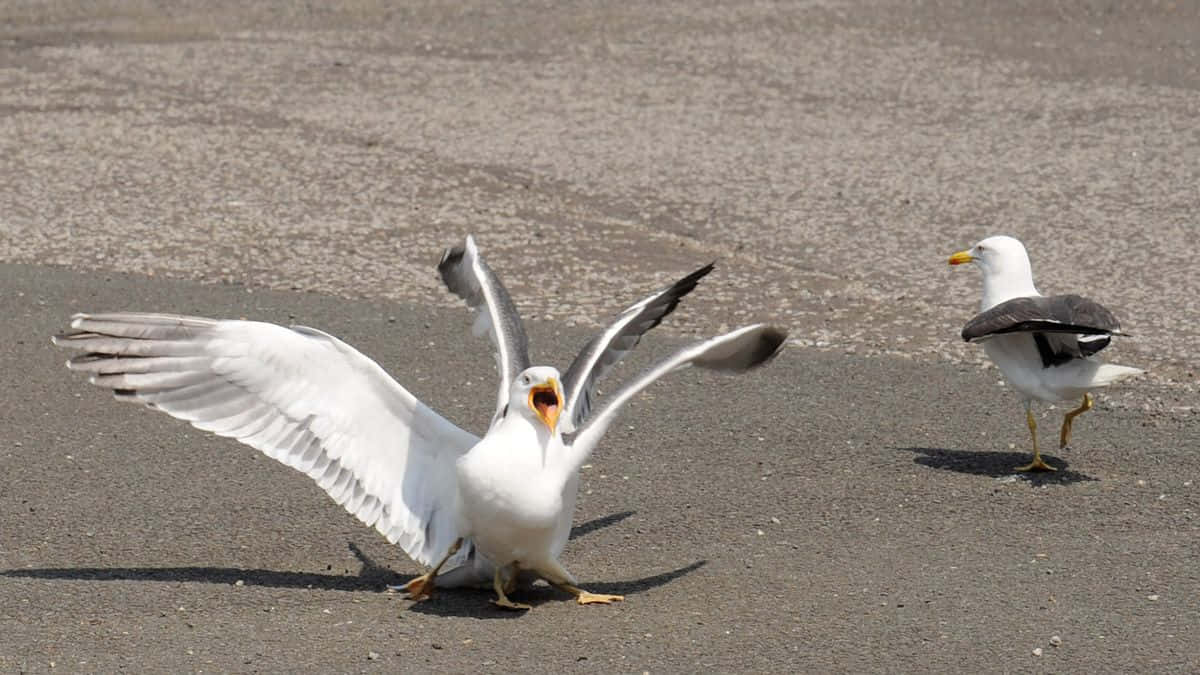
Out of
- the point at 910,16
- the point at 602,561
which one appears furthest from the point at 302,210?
the point at 910,16

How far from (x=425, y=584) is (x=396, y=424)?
58 cm

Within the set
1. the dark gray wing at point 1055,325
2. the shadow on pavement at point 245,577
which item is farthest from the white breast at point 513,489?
the dark gray wing at point 1055,325

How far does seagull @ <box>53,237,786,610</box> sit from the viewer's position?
5.46 metres

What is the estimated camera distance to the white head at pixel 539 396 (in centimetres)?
546

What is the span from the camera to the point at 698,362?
19.9 ft

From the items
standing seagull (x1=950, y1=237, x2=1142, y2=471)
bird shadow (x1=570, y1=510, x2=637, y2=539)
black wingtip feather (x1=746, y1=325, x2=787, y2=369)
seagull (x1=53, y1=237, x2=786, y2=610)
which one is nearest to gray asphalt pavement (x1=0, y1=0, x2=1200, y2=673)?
bird shadow (x1=570, y1=510, x2=637, y2=539)

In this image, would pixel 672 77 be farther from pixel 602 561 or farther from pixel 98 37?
pixel 602 561

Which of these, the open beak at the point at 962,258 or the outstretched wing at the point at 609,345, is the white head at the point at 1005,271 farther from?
the outstretched wing at the point at 609,345

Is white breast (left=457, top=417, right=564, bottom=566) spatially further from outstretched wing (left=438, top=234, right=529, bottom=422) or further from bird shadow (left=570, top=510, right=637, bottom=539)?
bird shadow (left=570, top=510, right=637, bottom=539)

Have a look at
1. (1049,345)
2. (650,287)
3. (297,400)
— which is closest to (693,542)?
(297,400)

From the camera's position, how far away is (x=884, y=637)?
17.6 feet

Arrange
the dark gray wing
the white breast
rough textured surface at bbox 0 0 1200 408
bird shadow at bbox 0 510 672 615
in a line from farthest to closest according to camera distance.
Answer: rough textured surface at bbox 0 0 1200 408
the dark gray wing
bird shadow at bbox 0 510 672 615
the white breast

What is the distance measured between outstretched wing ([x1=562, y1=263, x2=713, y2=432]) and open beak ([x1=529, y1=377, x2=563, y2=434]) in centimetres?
46

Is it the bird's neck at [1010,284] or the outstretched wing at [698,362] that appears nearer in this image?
the outstretched wing at [698,362]
